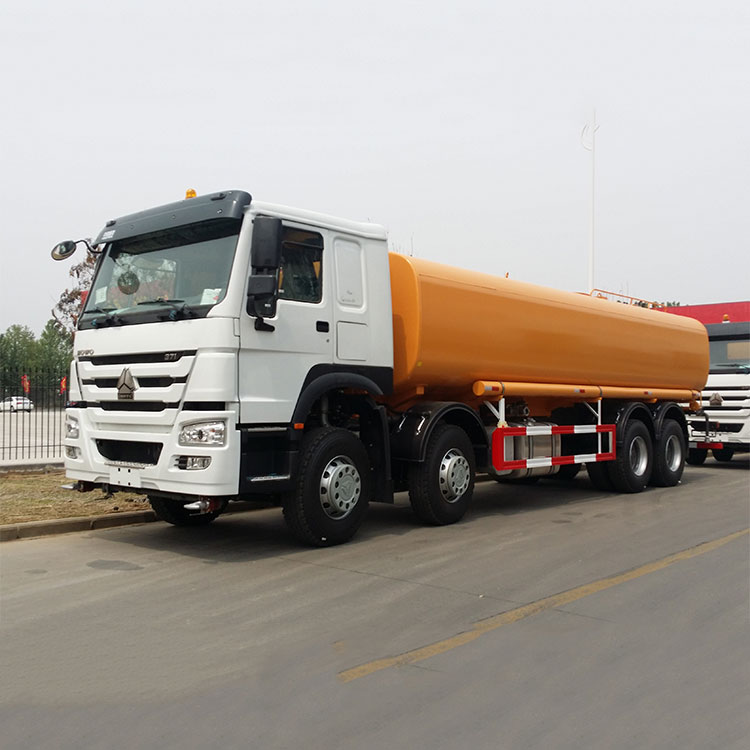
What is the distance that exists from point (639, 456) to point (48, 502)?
858cm

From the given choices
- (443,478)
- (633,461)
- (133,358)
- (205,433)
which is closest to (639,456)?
(633,461)

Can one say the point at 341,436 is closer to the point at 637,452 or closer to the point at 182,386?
the point at 182,386

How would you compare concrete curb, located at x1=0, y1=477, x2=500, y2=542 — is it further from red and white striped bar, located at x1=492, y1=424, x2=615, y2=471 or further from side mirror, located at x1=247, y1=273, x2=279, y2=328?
red and white striped bar, located at x1=492, y1=424, x2=615, y2=471

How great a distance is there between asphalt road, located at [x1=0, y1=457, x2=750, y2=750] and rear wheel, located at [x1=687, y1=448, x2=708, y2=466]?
9457 millimetres

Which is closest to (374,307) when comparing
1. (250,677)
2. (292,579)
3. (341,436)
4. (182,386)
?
(341,436)

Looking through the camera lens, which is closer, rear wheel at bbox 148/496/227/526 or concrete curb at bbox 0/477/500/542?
concrete curb at bbox 0/477/500/542

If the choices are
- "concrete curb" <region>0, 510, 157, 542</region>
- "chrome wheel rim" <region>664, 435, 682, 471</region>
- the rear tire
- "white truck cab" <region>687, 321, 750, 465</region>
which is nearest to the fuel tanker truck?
"concrete curb" <region>0, 510, 157, 542</region>

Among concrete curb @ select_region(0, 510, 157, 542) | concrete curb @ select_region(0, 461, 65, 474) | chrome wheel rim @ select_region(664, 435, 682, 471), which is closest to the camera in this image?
concrete curb @ select_region(0, 510, 157, 542)

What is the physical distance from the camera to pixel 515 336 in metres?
10.2

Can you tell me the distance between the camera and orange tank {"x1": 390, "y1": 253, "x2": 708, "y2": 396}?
350 inches

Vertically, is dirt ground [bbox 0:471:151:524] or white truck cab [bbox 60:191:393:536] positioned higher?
white truck cab [bbox 60:191:393:536]

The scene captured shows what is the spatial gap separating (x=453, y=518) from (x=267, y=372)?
3.14 metres

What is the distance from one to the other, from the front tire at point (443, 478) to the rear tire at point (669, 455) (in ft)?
16.2

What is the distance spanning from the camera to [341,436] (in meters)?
7.93
